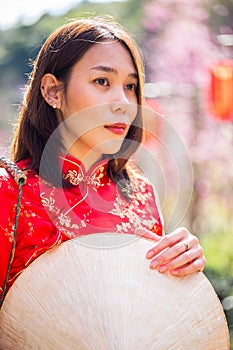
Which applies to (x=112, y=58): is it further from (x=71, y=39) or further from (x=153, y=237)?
(x=153, y=237)

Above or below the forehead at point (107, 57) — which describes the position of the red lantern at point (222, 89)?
below

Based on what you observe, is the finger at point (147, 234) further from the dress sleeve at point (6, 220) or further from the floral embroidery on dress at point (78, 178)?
the dress sleeve at point (6, 220)

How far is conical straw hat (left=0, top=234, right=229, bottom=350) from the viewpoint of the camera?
203 cm

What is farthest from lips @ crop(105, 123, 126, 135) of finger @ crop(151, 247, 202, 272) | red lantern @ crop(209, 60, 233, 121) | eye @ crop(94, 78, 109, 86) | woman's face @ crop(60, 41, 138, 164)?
red lantern @ crop(209, 60, 233, 121)

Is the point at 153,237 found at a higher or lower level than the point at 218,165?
higher

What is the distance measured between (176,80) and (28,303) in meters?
5.13

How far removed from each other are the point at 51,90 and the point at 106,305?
2.27ft

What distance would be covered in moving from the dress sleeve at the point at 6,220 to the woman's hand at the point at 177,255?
37cm

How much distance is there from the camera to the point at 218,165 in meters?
7.19

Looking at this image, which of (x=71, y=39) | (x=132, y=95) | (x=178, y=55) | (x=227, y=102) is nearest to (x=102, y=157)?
(x=132, y=95)

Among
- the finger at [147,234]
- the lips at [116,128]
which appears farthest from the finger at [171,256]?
the lips at [116,128]

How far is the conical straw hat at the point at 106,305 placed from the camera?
2.03 meters

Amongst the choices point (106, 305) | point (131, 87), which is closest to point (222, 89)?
point (131, 87)

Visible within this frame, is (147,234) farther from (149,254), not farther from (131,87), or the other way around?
(131,87)
